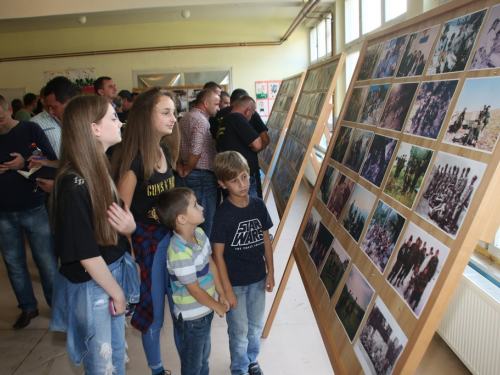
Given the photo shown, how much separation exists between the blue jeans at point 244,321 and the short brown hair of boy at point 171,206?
22.3 inches

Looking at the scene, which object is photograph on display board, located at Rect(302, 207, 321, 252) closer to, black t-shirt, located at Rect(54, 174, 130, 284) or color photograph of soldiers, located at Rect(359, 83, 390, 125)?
color photograph of soldiers, located at Rect(359, 83, 390, 125)

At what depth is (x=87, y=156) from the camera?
1.68 metres

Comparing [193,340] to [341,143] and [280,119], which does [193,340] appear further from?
[280,119]

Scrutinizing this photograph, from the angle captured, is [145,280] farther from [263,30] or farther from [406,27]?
[263,30]

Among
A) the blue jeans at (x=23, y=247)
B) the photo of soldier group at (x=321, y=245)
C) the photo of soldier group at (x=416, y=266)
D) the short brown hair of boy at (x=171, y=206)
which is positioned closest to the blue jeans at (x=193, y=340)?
the short brown hair of boy at (x=171, y=206)

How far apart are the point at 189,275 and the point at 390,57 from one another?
4.08 feet

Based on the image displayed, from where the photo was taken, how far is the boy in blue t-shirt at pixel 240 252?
Answer: 2260 millimetres

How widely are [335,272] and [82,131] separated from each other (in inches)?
44.4

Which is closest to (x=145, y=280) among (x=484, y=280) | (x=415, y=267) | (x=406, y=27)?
(x=415, y=267)

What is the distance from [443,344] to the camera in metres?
2.82

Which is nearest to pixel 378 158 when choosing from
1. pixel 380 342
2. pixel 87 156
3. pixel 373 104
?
pixel 373 104

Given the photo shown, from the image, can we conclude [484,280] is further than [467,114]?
Yes

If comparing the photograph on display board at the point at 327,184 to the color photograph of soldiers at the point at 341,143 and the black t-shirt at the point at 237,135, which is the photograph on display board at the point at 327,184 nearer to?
the color photograph of soldiers at the point at 341,143

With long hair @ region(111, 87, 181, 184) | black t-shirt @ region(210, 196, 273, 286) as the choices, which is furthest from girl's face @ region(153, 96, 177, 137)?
black t-shirt @ region(210, 196, 273, 286)
